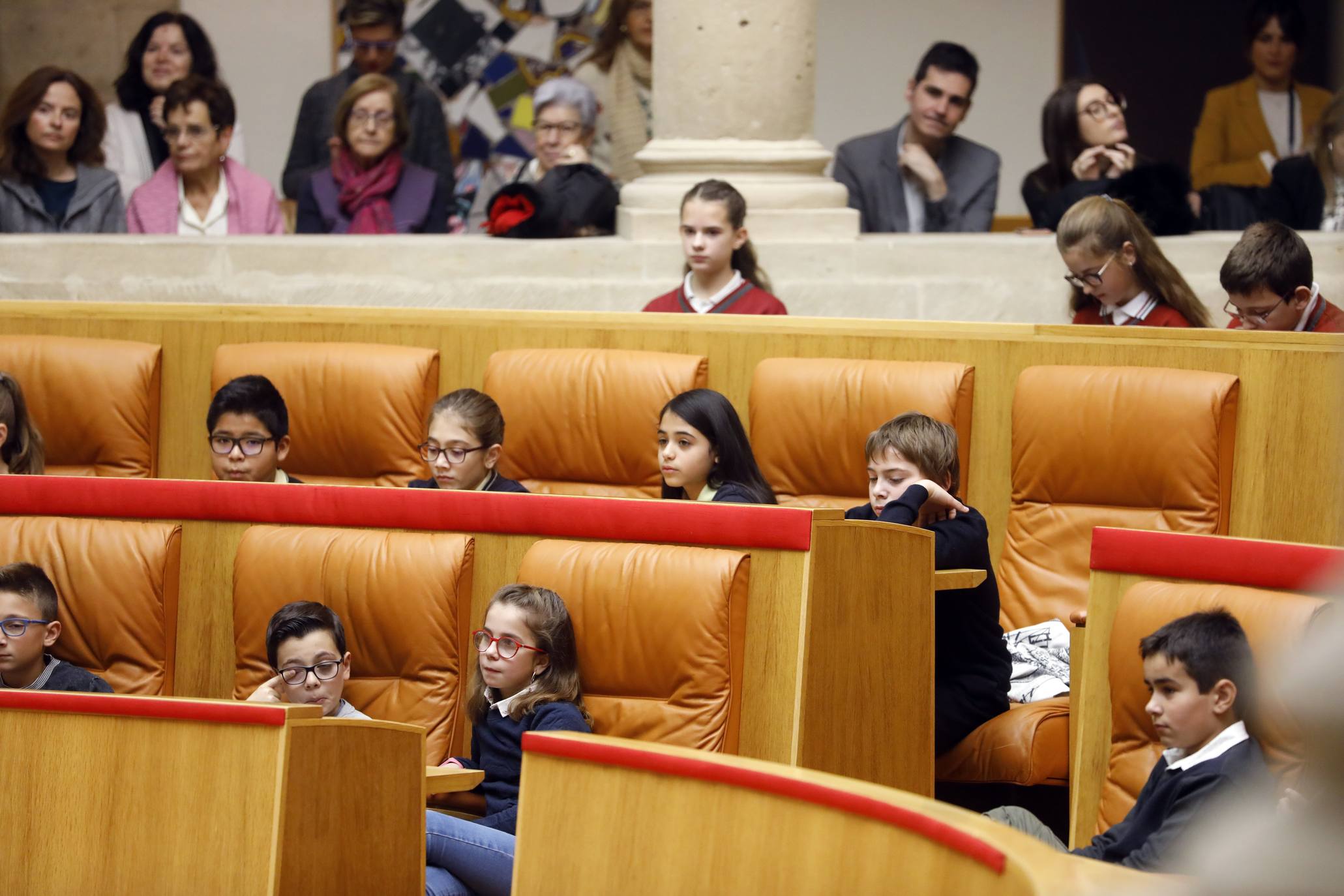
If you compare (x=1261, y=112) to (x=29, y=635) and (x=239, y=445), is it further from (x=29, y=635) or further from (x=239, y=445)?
(x=29, y=635)

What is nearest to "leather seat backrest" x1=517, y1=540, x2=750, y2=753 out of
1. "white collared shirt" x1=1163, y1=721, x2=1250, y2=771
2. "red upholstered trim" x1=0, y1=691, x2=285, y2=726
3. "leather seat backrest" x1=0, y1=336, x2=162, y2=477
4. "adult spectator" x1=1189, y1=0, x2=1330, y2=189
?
"red upholstered trim" x1=0, y1=691, x2=285, y2=726

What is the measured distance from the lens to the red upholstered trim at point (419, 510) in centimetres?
262

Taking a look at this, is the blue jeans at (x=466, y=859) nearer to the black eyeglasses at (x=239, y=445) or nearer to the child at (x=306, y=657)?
the child at (x=306, y=657)

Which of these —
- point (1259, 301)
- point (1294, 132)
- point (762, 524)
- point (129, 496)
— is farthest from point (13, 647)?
point (1294, 132)

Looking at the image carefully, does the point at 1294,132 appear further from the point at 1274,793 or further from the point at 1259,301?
the point at 1274,793

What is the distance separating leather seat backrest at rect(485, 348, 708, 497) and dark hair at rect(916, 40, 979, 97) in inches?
53.4

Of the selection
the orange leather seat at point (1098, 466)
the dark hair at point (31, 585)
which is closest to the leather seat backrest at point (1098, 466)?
the orange leather seat at point (1098, 466)

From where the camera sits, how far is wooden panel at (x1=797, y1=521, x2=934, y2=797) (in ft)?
8.50

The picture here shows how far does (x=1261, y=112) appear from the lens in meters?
5.39

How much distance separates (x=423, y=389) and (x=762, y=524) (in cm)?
139

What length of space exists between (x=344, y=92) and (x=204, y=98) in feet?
1.78

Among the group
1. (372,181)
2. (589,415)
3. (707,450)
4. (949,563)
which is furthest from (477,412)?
(372,181)

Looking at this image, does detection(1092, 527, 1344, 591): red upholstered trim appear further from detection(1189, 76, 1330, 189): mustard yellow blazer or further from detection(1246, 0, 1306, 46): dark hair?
detection(1189, 76, 1330, 189): mustard yellow blazer

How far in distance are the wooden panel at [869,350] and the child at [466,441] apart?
602 millimetres
